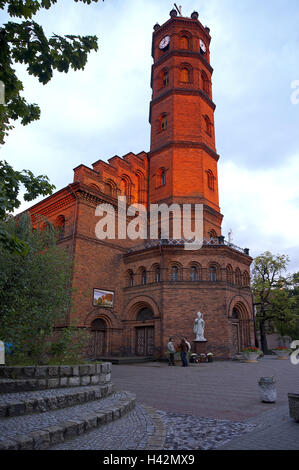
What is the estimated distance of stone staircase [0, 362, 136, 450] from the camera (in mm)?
4242

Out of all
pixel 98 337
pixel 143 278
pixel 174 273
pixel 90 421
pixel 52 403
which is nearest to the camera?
pixel 90 421

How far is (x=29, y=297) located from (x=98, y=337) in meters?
11.1

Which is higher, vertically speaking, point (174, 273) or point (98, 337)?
point (174, 273)

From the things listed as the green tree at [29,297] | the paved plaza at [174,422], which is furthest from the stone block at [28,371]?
the green tree at [29,297]

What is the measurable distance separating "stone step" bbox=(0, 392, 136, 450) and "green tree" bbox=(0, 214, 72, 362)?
120 inches

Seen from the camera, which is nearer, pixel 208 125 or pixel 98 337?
pixel 98 337

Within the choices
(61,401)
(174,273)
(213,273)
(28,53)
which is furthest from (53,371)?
(213,273)

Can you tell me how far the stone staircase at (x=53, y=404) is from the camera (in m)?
4.24

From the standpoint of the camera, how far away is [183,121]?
26.7 meters

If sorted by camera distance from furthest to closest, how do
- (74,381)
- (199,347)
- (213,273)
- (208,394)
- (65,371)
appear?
(213,273) < (199,347) < (208,394) < (74,381) < (65,371)

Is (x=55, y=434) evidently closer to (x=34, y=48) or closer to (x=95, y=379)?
(x=95, y=379)

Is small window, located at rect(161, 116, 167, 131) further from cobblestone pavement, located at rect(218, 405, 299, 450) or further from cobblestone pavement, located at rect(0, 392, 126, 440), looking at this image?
cobblestone pavement, located at rect(218, 405, 299, 450)

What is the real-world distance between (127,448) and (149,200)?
23412 mm
